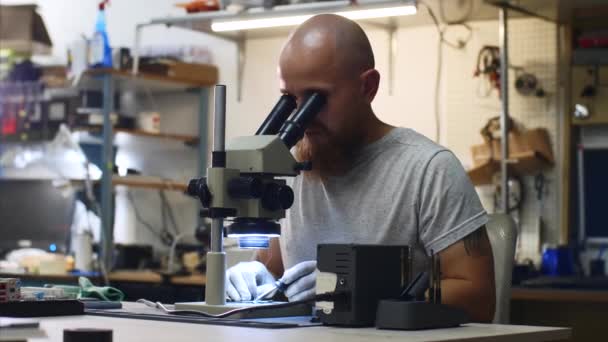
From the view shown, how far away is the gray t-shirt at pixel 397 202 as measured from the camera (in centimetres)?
215

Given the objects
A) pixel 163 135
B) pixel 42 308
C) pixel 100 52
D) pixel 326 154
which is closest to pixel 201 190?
pixel 42 308

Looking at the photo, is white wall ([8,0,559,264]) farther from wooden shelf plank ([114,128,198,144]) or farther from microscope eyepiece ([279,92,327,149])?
microscope eyepiece ([279,92,327,149])

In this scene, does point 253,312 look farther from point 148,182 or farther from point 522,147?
point 148,182

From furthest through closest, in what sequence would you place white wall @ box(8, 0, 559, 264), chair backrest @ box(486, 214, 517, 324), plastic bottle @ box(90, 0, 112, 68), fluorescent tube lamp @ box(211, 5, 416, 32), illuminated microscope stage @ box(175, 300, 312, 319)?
1. plastic bottle @ box(90, 0, 112, 68)
2. white wall @ box(8, 0, 559, 264)
3. fluorescent tube lamp @ box(211, 5, 416, 32)
4. chair backrest @ box(486, 214, 517, 324)
5. illuminated microscope stage @ box(175, 300, 312, 319)

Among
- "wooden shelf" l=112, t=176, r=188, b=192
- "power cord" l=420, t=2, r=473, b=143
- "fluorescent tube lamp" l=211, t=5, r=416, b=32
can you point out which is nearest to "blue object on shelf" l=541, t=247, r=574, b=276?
"power cord" l=420, t=2, r=473, b=143

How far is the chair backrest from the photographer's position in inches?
92.7

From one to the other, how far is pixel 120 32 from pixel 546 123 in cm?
258

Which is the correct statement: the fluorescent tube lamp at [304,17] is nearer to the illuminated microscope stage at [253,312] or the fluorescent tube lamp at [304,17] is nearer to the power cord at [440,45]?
the power cord at [440,45]

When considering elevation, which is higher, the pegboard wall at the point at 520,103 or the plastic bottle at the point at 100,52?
the plastic bottle at the point at 100,52

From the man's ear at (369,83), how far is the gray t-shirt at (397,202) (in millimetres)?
100

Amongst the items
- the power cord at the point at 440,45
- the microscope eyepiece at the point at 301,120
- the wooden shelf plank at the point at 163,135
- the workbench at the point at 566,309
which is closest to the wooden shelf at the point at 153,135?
the wooden shelf plank at the point at 163,135

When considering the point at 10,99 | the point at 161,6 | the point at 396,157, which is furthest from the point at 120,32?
the point at 396,157

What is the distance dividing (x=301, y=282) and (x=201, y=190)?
0.77 feet

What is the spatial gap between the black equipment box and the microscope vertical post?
187mm
